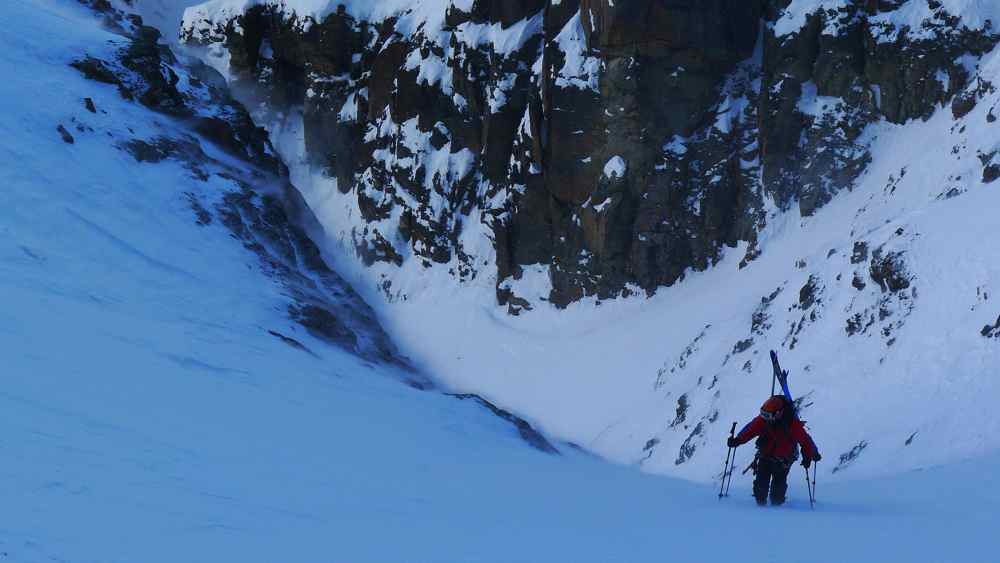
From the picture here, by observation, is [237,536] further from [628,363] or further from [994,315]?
[628,363]

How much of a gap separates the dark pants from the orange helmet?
0.48 meters

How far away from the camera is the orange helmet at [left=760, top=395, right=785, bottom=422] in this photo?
10.9 metres

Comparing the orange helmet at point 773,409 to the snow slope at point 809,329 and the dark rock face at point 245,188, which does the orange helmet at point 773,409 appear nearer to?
the snow slope at point 809,329

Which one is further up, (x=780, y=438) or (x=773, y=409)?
(x=773, y=409)

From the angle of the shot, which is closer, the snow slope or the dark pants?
the dark pants

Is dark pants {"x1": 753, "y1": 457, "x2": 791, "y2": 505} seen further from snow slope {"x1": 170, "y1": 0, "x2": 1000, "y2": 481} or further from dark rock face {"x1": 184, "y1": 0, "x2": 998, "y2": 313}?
dark rock face {"x1": 184, "y1": 0, "x2": 998, "y2": 313}

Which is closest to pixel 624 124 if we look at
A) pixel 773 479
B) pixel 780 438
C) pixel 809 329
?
pixel 809 329

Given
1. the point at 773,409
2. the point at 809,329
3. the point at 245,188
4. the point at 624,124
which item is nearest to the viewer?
the point at 773,409

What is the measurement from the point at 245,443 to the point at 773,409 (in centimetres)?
613

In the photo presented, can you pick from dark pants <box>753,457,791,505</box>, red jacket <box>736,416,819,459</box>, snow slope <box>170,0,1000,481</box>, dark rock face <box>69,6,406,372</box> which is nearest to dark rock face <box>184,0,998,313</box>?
snow slope <box>170,0,1000,481</box>

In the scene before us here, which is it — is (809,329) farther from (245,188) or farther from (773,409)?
(245,188)

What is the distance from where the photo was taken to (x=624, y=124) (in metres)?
34.3

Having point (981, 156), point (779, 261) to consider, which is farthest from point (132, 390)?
point (779, 261)

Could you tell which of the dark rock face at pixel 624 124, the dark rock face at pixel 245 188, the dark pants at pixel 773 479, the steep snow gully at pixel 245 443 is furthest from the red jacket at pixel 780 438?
the dark rock face at pixel 624 124
